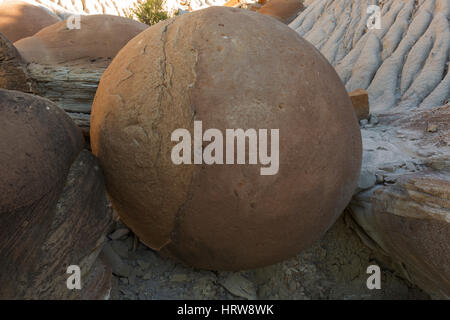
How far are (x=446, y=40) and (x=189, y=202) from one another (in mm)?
5202

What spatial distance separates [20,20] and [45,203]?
3241mm

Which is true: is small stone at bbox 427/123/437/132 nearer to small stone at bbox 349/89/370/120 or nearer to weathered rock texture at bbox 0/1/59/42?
small stone at bbox 349/89/370/120

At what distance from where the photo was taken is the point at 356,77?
4.74 meters

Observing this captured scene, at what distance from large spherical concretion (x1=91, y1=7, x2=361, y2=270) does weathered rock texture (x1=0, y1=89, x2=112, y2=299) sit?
0.18 meters

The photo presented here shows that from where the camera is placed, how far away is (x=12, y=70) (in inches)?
87.7

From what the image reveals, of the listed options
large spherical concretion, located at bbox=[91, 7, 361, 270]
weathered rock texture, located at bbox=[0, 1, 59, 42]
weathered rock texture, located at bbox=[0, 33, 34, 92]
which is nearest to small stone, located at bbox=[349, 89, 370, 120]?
large spherical concretion, located at bbox=[91, 7, 361, 270]

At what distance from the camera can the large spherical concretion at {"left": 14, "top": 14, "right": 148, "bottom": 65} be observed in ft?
7.98

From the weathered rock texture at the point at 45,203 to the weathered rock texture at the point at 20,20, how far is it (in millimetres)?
2773

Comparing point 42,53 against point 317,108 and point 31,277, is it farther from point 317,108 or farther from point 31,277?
point 317,108

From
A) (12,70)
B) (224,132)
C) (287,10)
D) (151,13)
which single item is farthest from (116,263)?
(151,13)

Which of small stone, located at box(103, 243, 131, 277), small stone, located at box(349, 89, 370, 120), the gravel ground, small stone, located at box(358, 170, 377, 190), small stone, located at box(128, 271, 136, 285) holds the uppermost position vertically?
small stone, located at box(349, 89, 370, 120)

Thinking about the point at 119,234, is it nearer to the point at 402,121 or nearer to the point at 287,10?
Answer: the point at 402,121

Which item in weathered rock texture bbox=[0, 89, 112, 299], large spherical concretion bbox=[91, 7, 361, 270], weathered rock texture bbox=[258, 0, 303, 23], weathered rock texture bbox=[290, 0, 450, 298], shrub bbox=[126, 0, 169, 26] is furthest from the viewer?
shrub bbox=[126, 0, 169, 26]
